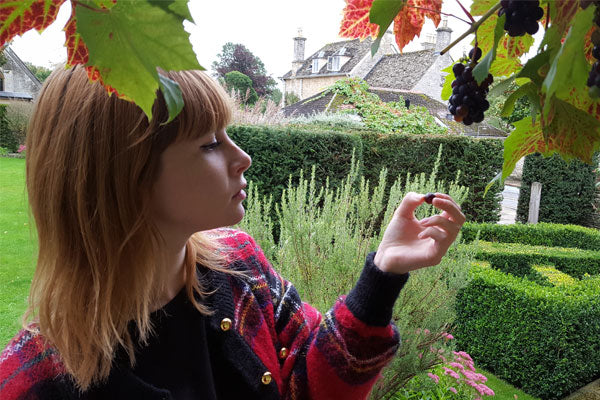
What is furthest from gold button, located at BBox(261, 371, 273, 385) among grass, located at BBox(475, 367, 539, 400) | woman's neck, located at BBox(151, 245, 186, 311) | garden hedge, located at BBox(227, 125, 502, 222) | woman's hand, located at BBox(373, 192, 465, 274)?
garden hedge, located at BBox(227, 125, 502, 222)

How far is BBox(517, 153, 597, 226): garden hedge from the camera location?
1089 centimetres

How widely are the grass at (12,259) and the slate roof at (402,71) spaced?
21.2 meters

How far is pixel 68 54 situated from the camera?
380mm

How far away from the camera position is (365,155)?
8.58 m

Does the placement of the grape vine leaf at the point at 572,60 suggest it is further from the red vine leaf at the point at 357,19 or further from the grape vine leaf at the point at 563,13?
the red vine leaf at the point at 357,19

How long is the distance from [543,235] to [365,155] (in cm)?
311

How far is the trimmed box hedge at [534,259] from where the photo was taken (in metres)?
5.87

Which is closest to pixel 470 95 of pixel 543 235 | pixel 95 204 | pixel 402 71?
pixel 95 204

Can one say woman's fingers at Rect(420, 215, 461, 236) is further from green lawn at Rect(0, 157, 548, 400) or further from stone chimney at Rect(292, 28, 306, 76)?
stone chimney at Rect(292, 28, 306, 76)

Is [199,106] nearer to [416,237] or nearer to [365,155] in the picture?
[416,237]

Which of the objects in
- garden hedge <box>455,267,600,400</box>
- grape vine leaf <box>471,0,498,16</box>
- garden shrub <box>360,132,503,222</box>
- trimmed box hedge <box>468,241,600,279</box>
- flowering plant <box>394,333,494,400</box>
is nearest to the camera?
grape vine leaf <box>471,0,498,16</box>

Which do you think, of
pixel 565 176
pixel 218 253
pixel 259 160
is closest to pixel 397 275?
pixel 218 253

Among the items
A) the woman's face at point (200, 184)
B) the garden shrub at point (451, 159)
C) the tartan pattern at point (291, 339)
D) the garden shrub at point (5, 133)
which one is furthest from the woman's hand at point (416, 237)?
the garden shrub at point (5, 133)

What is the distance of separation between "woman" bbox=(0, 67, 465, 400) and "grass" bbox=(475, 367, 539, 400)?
346cm
